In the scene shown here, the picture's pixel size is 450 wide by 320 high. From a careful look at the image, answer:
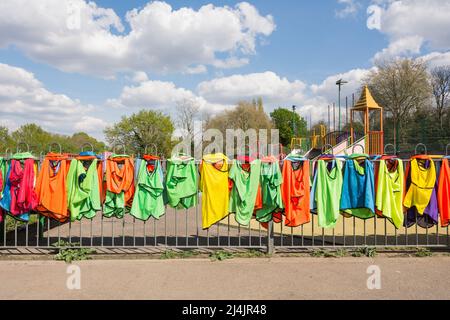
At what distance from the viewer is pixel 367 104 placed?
21.2 m

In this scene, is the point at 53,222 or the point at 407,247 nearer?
the point at 407,247

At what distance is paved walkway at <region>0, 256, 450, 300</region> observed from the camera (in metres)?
4.80

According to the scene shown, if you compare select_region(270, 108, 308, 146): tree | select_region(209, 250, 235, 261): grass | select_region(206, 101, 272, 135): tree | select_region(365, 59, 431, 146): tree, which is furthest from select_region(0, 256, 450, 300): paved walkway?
select_region(270, 108, 308, 146): tree

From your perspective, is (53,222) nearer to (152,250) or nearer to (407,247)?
(152,250)

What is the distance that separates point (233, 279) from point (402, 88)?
36035 millimetres

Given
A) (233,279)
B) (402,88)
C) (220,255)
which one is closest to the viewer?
(233,279)

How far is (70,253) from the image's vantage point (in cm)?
648

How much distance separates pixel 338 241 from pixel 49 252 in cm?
551

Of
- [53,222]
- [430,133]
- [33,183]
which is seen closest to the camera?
[33,183]

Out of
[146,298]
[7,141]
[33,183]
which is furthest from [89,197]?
[7,141]

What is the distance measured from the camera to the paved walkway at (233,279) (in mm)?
4797

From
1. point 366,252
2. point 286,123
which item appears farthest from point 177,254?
point 286,123

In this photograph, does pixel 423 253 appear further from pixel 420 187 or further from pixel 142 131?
pixel 142 131
